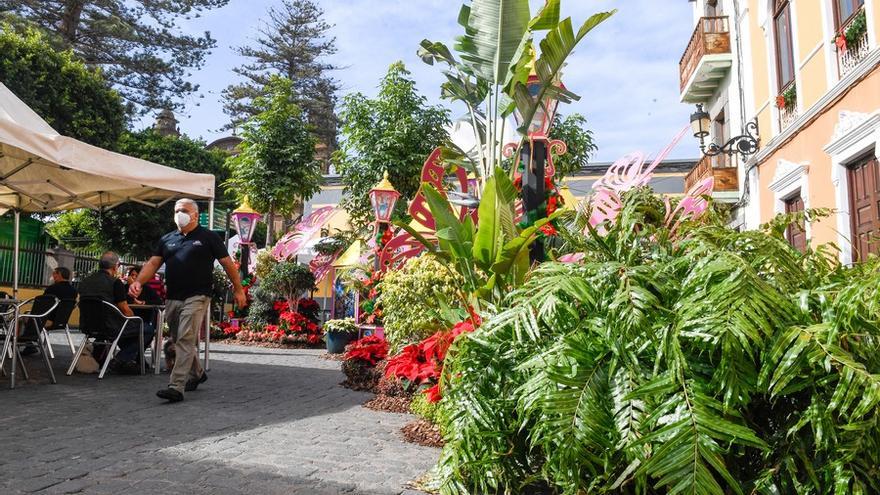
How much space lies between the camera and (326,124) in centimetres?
4291

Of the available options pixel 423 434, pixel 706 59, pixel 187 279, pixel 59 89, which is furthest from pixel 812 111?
pixel 59 89

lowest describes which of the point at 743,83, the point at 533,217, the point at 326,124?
the point at 533,217

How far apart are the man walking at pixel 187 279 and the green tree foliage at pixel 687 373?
4079 mm

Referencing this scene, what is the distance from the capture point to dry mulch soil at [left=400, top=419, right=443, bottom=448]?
4.93 metres

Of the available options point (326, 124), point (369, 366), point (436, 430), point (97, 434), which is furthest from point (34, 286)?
point (326, 124)

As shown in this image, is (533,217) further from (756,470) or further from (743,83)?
(743,83)

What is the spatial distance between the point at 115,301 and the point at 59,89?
63.8ft

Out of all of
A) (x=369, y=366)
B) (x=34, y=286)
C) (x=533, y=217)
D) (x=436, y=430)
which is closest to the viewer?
(x=436, y=430)

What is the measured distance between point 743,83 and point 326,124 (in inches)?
1196

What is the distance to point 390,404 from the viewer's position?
6.47 m

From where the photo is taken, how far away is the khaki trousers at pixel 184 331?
6250mm

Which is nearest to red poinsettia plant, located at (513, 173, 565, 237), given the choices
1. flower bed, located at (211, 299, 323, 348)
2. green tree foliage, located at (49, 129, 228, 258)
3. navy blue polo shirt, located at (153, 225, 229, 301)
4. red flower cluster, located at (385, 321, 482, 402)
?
red flower cluster, located at (385, 321, 482, 402)

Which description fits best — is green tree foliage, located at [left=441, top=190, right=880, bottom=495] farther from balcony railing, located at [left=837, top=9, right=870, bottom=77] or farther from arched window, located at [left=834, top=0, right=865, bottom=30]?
arched window, located at [left=834, top=0, right=865, bottom=30]

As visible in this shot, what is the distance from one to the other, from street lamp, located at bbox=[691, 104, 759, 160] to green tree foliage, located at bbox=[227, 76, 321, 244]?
11.2 metres
